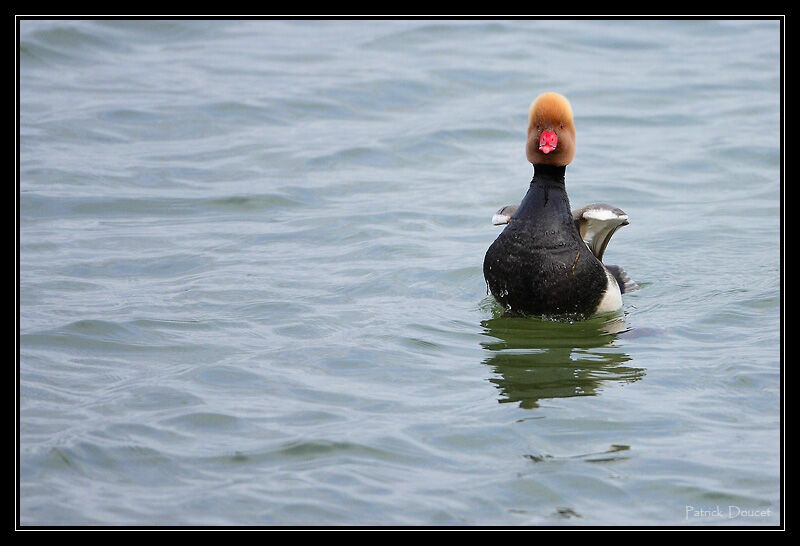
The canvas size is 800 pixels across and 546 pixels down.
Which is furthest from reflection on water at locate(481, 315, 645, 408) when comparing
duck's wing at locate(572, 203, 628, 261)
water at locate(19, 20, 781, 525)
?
duck's wing at locate(572, 203, 628, 261)

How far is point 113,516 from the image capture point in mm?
4797

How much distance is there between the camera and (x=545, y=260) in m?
7.16

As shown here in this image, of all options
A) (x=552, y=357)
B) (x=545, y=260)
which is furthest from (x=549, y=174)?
(x=552, y=357)

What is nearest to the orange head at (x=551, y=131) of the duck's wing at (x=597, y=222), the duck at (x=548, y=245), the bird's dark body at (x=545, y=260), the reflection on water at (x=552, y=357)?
the duck at (x=548, y=245)

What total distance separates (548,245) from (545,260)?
0.10 m

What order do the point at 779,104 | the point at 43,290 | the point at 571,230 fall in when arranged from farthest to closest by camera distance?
the point at 779,104 → the point at 43,290 → the point at 571,230

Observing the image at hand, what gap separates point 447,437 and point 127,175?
646 cm

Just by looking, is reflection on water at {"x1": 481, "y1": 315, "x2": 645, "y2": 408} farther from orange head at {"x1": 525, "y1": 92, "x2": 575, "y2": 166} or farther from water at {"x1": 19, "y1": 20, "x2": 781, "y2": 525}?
orange head at {"x1": 525, "y1": 92, "x2": 575, "y2": 166}

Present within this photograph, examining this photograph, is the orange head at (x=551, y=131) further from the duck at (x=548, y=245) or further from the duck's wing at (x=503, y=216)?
the duck's wing at (x=503, y=216)

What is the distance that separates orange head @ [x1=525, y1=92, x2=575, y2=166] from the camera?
282 inches

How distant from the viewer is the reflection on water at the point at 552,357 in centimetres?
624

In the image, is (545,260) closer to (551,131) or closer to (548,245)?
(548,245)
